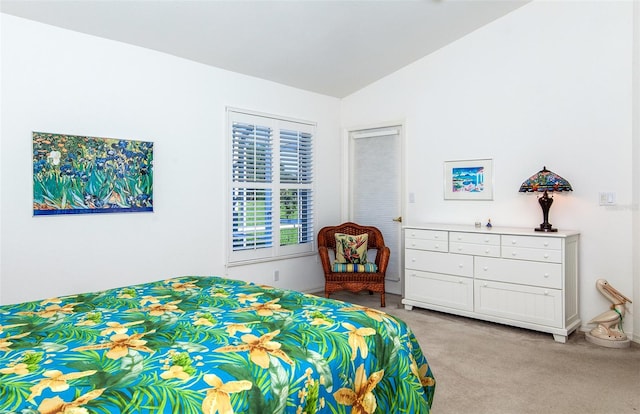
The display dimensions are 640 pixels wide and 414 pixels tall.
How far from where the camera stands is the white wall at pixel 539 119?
379 centimetres

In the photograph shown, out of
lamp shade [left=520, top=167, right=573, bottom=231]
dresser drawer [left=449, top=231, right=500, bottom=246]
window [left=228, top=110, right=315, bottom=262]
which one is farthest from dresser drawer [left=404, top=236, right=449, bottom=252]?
window [left=228, top=110, right=315, bottom=262]

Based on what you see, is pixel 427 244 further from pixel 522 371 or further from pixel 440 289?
pixel 522 371

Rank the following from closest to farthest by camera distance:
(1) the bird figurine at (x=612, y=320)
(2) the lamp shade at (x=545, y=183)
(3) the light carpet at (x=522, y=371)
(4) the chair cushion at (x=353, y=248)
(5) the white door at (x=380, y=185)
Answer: (3) the light carpet at (x=522, y=371), (1) the bird figurine at (x=612, y=320), (2) the lamp shade at (x=545, y=183), (4) the chair cushion at (x=353, y=248), (5) the white door at (x=380, y=185)

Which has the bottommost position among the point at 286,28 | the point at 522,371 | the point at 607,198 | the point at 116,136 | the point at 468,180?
the point at 522,371

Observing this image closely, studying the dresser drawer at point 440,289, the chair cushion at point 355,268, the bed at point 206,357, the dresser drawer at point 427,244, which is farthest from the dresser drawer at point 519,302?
the bed at point 206,357

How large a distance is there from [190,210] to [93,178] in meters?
0.95

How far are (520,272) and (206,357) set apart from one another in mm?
3260

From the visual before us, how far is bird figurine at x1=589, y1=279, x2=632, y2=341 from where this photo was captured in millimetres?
3592

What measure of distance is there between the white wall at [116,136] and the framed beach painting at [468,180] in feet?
6.72

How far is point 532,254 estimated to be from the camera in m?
3.81

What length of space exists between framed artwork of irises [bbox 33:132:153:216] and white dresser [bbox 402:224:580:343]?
2.71m

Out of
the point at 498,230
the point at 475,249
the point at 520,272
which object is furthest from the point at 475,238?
the point at 520,272

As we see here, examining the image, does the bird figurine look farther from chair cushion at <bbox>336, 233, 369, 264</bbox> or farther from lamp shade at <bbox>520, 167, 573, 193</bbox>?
chair cushion at <bbox>336, 233, 369, 264</bbox>

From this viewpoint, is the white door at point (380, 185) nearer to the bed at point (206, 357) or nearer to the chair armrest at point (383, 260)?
the chair armrest at point (383, 260)
